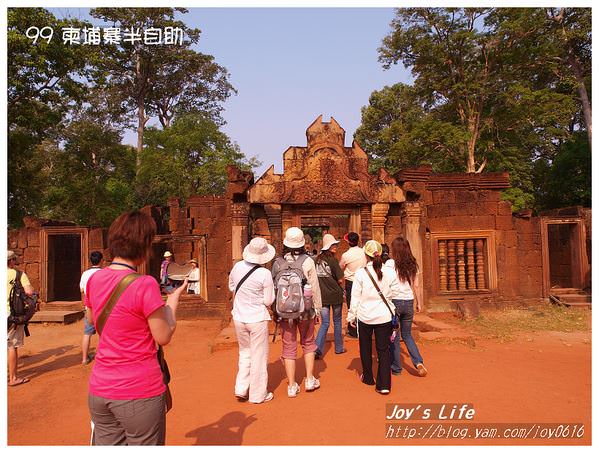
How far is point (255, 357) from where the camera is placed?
4344 millimetres

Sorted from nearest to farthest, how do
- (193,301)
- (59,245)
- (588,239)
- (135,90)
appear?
(193,301) → (588,239) → (59,245) → (135,90)

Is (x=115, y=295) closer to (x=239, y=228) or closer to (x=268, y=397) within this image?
(x=268, y=397)

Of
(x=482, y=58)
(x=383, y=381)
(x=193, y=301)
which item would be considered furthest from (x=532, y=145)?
(x=383, y=381)

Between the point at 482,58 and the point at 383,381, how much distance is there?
18.2 meters

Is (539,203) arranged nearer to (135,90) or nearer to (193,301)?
(193,301)

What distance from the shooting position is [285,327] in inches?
181

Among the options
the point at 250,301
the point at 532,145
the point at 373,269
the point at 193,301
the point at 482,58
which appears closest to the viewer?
the point at 250,301

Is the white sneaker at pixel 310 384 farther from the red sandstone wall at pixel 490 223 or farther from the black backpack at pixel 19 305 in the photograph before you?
the red sandstone wall at pixel 490 223

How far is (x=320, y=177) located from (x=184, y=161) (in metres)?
12.8

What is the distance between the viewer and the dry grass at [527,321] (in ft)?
27.2

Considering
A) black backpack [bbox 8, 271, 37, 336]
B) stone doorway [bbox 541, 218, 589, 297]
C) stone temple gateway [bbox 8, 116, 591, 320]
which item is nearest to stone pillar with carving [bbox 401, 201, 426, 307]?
stone temple gateway [bbox 8, 116, 591, 320]

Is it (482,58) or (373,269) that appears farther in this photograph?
(482,58)

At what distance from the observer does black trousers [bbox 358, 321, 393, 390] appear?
4570 millimetres

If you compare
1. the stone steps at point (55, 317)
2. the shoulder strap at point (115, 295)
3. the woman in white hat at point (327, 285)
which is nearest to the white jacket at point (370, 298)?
the woman in white hat at point (327, 285)
